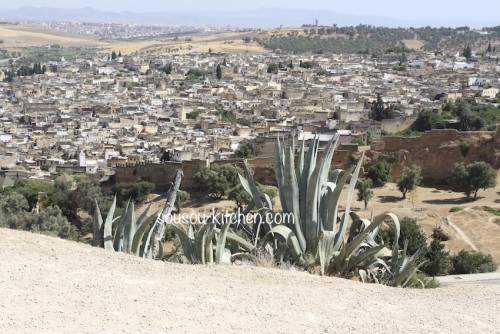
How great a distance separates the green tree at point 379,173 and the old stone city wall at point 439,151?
488mm

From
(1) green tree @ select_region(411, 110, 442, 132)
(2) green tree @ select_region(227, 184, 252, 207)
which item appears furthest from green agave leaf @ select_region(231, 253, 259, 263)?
(1) green tree @ select_region(411, 110, 442, 132)

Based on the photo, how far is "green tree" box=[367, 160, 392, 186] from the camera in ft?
66.3

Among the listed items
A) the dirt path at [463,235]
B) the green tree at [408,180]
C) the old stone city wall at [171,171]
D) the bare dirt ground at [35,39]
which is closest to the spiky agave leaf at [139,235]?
the dirt path at [463,235]

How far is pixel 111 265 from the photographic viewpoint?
530 centimetres

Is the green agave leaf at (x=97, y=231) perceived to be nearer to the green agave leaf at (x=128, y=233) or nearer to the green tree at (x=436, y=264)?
the green agave leaf at (x=128, y=233)

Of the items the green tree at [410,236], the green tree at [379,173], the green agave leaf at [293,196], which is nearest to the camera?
the green agave leaf at [293,196]

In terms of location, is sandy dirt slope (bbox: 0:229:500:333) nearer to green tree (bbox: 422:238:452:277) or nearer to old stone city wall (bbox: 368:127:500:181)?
green tree (bbox: 422:238:452:277)

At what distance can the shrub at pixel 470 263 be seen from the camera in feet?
37.4

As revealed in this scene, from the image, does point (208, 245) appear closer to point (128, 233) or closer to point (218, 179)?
point (128, 233)

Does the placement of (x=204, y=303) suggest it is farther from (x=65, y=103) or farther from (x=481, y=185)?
(x=65, y=103)

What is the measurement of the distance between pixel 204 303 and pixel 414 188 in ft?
50.1

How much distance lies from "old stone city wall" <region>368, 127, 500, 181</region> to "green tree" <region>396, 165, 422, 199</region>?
1.68m

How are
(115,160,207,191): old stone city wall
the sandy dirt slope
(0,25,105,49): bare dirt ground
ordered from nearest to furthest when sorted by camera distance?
1. the sandy dirt slope
2. (115,160,207,191): old stone city wall
3. (0,25,105,49): bare dirt ground

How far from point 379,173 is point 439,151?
6.36ft
